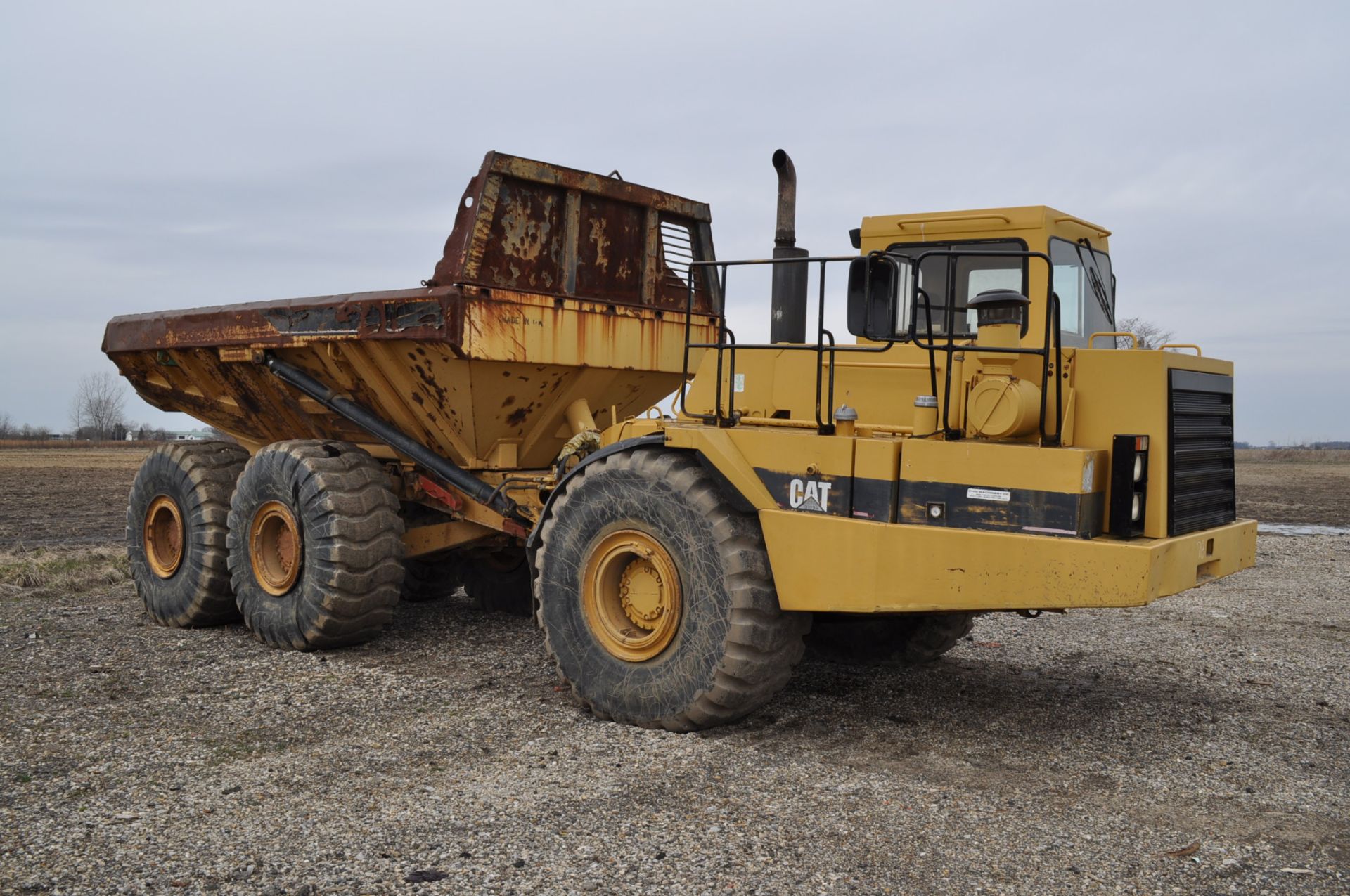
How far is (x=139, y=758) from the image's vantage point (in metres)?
5.32

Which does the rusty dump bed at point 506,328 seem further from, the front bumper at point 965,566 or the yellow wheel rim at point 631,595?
the front bumper at point 965,566

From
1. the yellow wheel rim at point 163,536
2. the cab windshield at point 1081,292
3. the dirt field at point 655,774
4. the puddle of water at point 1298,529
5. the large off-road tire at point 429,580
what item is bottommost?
the dirt field at point 655,774

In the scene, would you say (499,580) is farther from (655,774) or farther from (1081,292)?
(1081,292)

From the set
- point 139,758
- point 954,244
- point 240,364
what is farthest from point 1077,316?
point 240,364

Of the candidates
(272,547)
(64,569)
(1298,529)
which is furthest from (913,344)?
(1298,529)

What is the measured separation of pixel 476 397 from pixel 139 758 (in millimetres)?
2959

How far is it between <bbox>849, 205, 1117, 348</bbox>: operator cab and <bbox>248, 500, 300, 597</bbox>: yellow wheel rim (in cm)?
443

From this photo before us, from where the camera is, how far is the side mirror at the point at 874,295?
16.5ft

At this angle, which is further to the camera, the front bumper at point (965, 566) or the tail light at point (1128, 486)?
the tail light at point (1128, 486)

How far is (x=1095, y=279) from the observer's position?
248 inches

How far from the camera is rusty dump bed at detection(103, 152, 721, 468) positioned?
279 inches

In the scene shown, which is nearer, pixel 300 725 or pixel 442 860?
pixel 442 860

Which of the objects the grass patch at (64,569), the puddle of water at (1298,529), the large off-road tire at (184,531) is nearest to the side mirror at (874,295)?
the large off-road tire at (184,531)

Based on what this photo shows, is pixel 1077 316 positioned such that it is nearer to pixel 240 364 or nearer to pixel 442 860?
pixel 442 860
